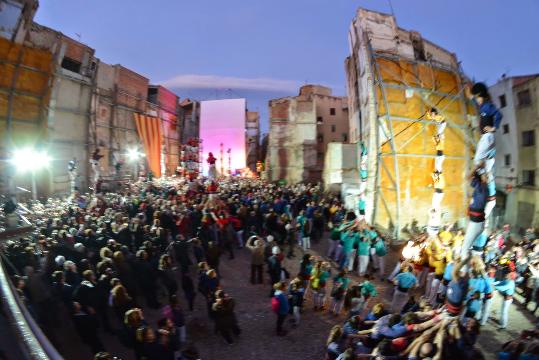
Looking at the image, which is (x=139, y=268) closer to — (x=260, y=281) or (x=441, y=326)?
(x=260, y=281)

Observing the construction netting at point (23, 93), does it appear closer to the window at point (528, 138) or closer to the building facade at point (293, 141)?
the building facade at point (293, 141)

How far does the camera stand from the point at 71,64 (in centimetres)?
2253

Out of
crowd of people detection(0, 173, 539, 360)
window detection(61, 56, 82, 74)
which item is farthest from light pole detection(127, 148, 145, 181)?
crowd of people detection(0, 173, 539, 360)

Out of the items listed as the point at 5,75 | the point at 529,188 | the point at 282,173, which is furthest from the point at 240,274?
the point at 282,173

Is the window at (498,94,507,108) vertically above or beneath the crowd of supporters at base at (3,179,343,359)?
above

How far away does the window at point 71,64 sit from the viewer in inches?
865

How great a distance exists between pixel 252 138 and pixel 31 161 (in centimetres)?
2569

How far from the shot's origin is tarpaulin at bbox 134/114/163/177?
99.9 ft

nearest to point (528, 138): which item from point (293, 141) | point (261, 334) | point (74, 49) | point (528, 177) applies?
point (528, 177)

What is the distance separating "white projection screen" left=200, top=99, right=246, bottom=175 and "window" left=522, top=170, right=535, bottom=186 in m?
27.7

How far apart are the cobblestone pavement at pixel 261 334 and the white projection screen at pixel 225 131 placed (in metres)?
30.4

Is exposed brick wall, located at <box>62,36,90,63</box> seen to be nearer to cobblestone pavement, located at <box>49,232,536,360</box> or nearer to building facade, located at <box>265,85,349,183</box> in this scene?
building facade, located at <box>265,85,349,183</box>

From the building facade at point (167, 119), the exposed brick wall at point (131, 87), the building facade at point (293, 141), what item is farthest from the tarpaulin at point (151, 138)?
the building facade at point (293, 141)

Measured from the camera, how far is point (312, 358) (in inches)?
272
